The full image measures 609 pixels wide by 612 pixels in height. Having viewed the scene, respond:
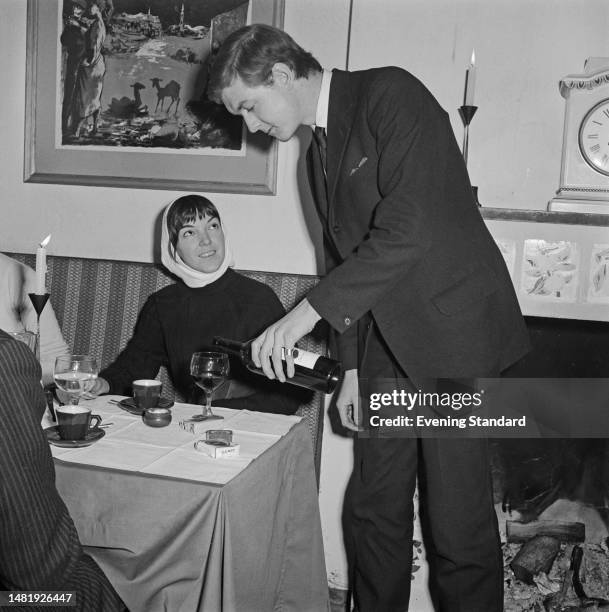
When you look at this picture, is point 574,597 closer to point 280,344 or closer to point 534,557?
point 534,557

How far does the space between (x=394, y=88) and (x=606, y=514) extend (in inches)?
57.8

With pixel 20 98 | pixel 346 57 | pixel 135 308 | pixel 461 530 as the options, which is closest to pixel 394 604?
pixel 461 530

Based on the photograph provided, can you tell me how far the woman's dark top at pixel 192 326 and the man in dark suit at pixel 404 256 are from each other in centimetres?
51

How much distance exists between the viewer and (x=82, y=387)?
1.58 m

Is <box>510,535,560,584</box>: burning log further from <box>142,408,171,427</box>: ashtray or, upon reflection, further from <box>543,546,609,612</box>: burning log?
<box>142,408,171,427</box>: ashtray

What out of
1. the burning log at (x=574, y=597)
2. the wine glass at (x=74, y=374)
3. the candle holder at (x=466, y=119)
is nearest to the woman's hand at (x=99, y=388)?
the wine glass at (x=74, y=374)

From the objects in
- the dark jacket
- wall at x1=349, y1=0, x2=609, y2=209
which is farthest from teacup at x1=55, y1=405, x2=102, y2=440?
wall at x1=349, y1=0, x2=609, y2=209

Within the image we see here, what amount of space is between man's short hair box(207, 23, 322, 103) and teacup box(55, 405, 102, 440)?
81cm

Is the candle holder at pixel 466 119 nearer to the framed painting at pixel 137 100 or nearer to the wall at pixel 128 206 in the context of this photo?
the wall at pixel 128 206

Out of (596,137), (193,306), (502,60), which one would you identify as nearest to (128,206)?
→ (193,306)

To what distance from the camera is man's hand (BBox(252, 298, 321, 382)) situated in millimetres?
1510

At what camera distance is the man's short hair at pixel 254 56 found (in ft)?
5.46

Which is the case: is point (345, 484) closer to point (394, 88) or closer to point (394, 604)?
point (394, 604)

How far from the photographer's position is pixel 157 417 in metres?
1.59
